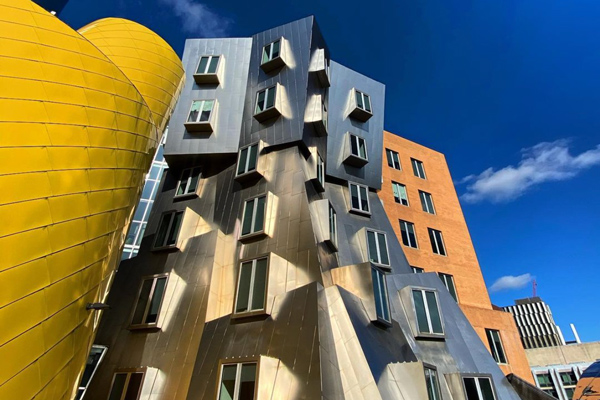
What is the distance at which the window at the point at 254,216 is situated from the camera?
16.5 metres

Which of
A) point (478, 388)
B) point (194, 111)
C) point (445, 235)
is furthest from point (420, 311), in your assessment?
point (194, 111)

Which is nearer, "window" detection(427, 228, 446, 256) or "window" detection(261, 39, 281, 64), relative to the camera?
"window" detection(261, 39, 281, 64)

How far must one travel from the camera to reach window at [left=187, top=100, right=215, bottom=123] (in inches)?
850

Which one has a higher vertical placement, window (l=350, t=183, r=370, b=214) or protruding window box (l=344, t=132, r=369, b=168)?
protruding window box (l=344, t=132, r=369, b=168)

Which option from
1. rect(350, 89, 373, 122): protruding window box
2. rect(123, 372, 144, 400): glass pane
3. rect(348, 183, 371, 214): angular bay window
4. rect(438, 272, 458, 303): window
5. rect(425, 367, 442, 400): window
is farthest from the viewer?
rect(438, 272, 458, 303): window

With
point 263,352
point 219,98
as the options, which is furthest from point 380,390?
point 219,98

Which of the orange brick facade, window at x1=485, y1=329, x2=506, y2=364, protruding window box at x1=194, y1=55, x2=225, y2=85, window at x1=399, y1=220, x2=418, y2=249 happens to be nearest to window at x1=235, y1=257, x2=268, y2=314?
protruding window box at x1=194, y1=55, x2=225, y2=85

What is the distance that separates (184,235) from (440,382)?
1391cm

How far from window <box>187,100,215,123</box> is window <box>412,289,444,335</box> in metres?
15.5

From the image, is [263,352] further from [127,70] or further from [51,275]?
[127,70]

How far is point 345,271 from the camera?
15141 mm

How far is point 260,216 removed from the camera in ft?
55.1

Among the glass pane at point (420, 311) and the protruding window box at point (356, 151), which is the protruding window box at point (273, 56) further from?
the glass pane at point (420, 311)

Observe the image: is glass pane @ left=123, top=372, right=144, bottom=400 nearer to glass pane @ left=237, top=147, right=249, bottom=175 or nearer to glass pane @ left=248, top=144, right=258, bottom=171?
glass pane @ left=237, top=147, right=249, bottom=175
